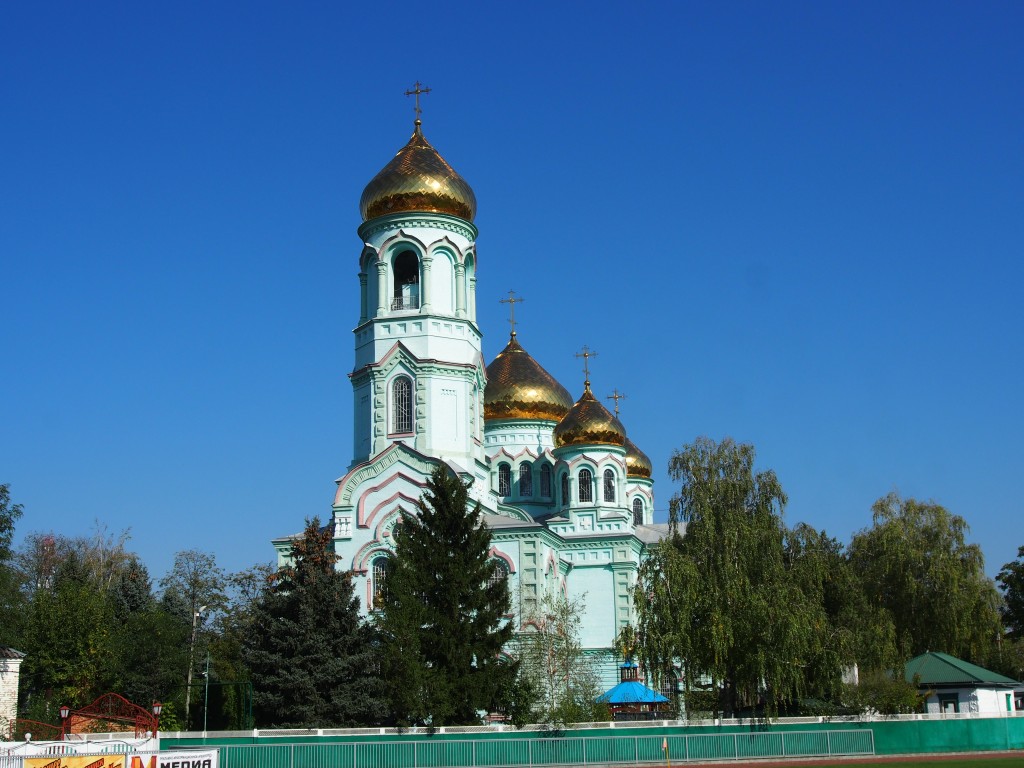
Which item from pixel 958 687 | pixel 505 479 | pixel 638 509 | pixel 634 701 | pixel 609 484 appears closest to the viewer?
pixel 958 687

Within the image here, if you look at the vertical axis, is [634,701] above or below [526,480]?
below

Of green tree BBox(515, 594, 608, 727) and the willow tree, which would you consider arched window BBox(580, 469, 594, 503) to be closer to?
green tree BBox(515, 594, 608, 727)

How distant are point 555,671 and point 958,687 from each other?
478 inches

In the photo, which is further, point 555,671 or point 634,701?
point 634,701

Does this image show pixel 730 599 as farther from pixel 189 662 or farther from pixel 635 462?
pixel 635 462

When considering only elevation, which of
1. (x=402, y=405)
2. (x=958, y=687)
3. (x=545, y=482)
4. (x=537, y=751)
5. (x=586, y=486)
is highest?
(x=402, y=405)

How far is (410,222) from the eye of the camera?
1548 inches

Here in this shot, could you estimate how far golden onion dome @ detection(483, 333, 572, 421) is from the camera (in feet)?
166

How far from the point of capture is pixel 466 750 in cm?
2552

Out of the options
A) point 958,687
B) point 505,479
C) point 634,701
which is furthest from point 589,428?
point 958,687

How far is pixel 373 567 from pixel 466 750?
39.0 ft

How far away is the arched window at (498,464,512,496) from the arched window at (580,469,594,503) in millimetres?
5113

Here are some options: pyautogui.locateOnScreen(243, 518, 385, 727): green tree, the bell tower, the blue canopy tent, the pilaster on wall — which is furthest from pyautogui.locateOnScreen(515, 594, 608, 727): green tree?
the pilaster on wall

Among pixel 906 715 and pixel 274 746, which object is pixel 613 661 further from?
pixel 274 746
